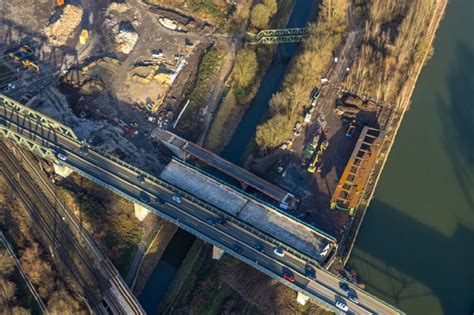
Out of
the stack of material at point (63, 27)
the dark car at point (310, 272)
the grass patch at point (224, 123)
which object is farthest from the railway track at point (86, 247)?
the grass patch at point (224, 123)

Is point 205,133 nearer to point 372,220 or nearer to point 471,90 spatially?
point 372,220

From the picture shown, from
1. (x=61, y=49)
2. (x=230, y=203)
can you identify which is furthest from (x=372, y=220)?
(x=61, y=49)

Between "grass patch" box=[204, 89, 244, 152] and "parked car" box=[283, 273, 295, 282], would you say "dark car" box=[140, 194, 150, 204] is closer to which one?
"grass patch" box=[204, 89, 244, 152]

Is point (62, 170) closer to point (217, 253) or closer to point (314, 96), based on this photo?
point (217, 253)

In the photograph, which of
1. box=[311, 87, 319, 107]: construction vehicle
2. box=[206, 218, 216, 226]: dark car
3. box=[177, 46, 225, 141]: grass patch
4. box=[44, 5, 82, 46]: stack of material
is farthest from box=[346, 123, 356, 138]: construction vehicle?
box=[44, 5, 82, 46]: stack of material

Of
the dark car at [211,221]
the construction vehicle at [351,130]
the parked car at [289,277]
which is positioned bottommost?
the parked car at [289,277]

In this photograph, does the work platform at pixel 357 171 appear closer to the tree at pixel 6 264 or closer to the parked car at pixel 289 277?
the parked car at pixel 289 277
